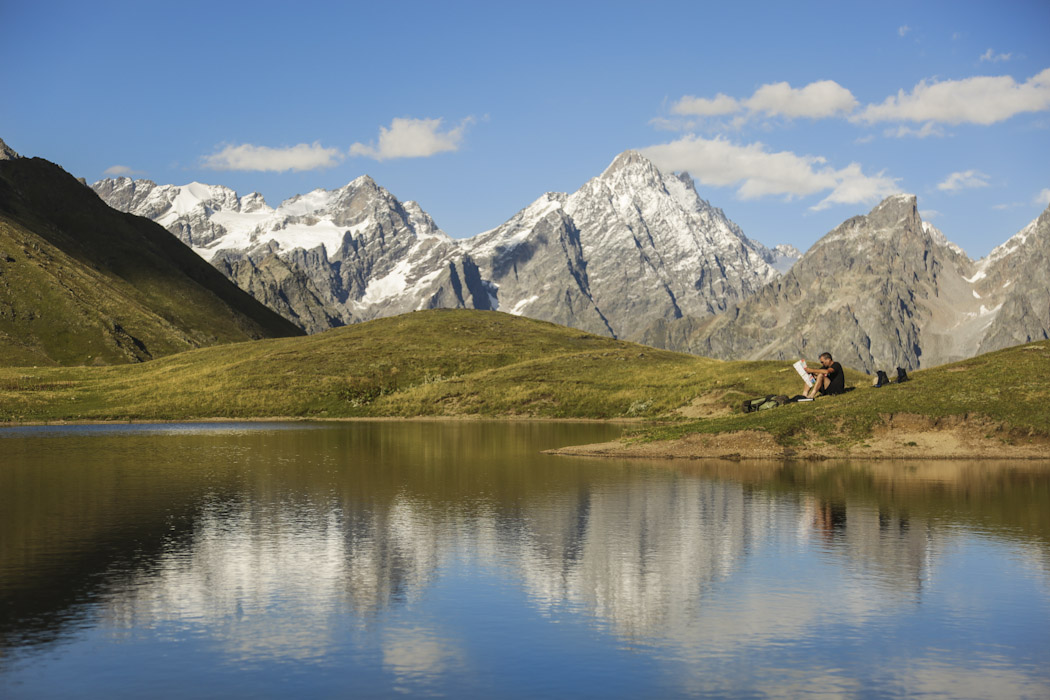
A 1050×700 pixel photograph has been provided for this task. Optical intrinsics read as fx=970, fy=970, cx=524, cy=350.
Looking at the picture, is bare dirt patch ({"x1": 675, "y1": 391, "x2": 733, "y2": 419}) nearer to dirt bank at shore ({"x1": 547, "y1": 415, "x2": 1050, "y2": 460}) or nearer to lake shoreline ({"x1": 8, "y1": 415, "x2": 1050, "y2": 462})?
lake shoreline ({"x1": 8, "y1": 415, "x2": 1050, "y2": 462})

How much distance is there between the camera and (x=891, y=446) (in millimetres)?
62812

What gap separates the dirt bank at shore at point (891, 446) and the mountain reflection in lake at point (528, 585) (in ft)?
25.7

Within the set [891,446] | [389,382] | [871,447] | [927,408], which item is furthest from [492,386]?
[891,446]

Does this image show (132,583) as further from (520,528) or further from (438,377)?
(438,377)

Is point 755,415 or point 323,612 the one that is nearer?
point 323,612

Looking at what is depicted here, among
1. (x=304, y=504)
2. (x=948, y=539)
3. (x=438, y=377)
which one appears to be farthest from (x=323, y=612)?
(x=438, y=377)

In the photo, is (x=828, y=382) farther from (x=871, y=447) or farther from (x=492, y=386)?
(x=492, y=386)

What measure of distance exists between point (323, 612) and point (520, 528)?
13.0 m

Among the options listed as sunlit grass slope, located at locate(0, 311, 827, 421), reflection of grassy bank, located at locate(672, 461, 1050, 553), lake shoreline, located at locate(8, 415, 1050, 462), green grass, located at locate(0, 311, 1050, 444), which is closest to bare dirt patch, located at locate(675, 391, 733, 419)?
green grass, located at locate(0, 311, 1050, 444)

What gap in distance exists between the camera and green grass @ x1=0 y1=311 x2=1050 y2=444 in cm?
6738

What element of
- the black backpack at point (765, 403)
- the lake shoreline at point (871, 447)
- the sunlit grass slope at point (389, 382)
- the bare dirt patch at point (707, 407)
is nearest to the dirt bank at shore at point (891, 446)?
the lake shoreline at point (871, 447)

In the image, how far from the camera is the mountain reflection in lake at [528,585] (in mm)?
20516

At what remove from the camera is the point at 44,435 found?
281 ft

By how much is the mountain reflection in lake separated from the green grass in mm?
14409
